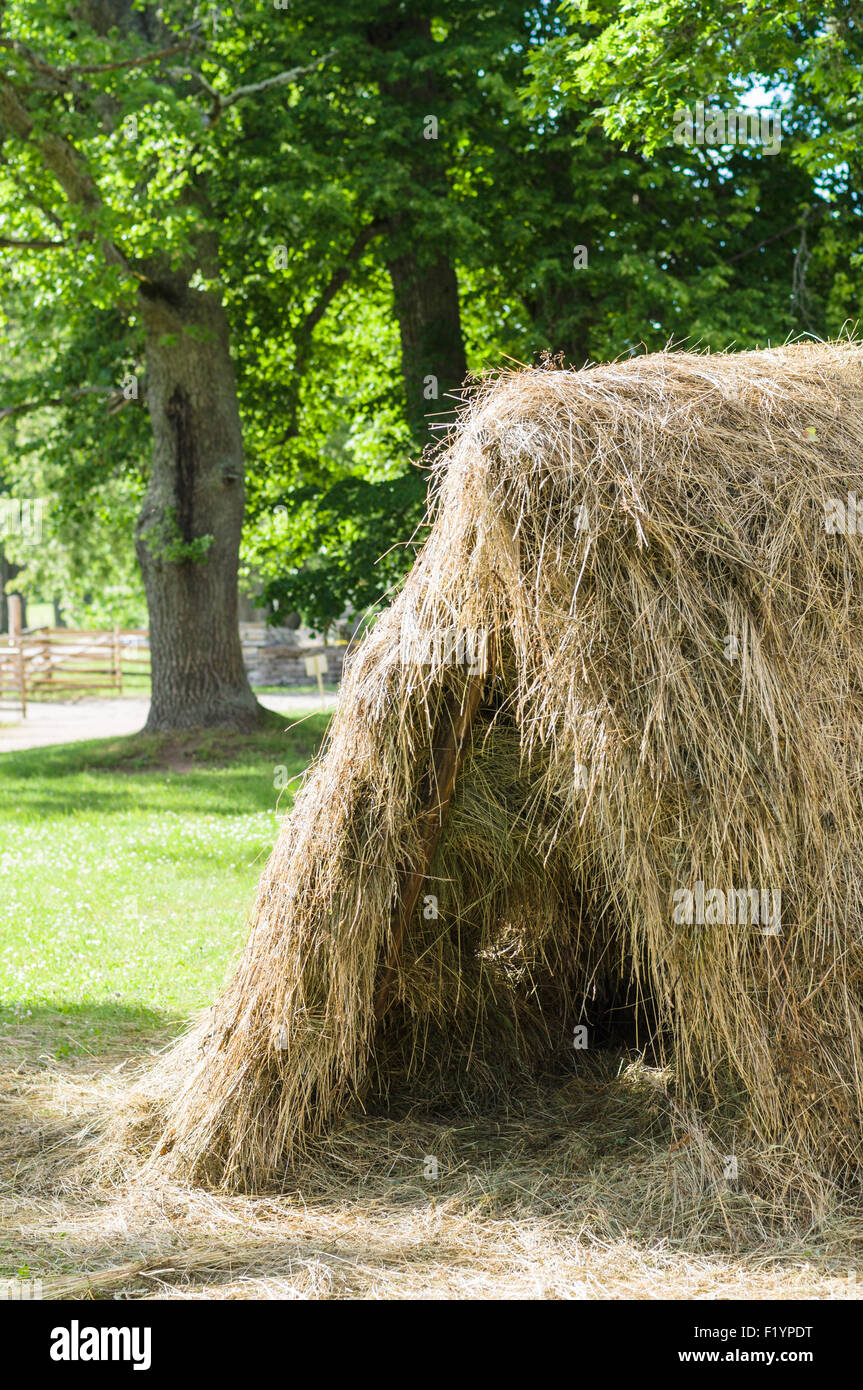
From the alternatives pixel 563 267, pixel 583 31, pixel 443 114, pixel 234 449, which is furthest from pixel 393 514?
pixel 583 31

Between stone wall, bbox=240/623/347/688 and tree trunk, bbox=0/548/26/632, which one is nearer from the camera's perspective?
stone wall, bbox=240/623/347/688

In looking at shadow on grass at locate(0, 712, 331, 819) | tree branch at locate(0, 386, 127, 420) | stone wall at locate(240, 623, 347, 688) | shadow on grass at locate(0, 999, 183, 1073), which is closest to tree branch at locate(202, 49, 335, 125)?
tree branch at locate(0, 386, 127, 420)

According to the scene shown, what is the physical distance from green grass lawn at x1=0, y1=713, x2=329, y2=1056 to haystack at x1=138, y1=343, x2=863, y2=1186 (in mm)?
2252

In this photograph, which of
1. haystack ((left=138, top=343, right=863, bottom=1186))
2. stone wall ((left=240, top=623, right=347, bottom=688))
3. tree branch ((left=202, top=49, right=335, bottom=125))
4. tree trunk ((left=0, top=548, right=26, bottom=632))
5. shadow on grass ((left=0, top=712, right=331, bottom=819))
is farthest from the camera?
tree trunk ((left=0, top=548, right=26, bottom=632))

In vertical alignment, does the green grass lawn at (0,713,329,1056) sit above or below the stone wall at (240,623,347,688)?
below

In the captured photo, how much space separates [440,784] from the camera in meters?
5.02

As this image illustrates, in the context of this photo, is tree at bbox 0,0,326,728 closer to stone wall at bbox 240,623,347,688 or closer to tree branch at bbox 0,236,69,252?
tree branch at bbox 0,236,69,252

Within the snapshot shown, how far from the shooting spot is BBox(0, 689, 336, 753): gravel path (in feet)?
76.8

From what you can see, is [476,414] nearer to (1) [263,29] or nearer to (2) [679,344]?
(2) [679,344]

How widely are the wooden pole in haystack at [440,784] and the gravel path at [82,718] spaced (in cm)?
1607

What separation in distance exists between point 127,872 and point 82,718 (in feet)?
61.7

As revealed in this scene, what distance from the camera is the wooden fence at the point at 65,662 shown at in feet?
113

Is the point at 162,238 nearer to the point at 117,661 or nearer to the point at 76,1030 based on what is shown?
the point at 76,1030
